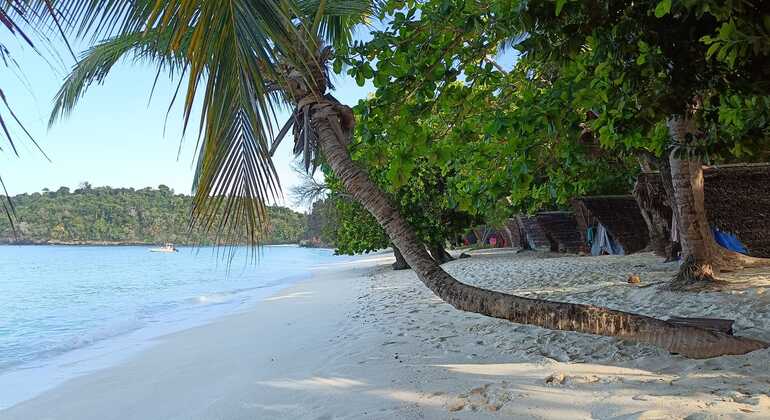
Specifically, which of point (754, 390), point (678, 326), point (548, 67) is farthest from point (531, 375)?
point (548, 67)

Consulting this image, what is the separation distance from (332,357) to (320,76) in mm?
2239

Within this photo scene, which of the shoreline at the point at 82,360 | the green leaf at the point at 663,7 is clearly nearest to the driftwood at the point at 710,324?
the green leaf at the point at 663,7

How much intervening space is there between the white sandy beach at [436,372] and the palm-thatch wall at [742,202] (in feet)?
3.28

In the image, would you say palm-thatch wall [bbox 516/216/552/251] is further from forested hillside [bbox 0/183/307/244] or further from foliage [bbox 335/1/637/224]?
forested hillside [bbox 0/183/307/244]

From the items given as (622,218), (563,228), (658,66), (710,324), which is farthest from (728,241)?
(563,228)

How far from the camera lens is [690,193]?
541 cm

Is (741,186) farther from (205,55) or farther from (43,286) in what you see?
(43,286)

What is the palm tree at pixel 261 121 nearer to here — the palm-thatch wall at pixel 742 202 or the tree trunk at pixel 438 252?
the palm-thatch wall at pixel 742 202

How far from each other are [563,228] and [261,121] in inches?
553

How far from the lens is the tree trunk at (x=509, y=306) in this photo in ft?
8.56

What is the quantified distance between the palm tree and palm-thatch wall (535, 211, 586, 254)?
11.6m

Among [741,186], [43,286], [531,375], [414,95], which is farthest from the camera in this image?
[43,286]

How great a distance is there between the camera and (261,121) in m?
1.87

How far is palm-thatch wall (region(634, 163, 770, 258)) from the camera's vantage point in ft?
20.3
